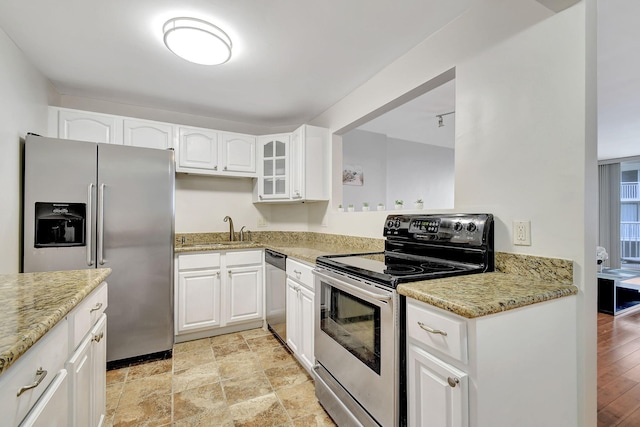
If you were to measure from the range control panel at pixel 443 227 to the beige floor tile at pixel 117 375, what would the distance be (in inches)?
86.4

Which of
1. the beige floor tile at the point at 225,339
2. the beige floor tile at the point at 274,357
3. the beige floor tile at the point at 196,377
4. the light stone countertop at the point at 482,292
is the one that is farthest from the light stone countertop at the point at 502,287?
the beige floor tile at the point at 225,339

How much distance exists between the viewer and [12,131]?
1850 mm

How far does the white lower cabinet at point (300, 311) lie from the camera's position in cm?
200

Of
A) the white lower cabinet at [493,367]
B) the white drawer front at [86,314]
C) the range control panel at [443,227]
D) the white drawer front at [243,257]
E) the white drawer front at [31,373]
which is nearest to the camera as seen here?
the white drawer front at [31,373]

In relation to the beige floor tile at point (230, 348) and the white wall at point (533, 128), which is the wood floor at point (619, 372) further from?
the beige floor tile at point (230, 348)

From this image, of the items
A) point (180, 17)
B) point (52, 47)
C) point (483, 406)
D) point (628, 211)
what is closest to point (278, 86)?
point (180, 17)

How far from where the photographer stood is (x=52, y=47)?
195cm

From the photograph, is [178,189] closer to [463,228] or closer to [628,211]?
[463,228]

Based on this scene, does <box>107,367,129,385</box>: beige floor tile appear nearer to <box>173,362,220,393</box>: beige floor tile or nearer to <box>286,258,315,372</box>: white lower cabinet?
<box>173,362,220,393</box>: beige floor tile

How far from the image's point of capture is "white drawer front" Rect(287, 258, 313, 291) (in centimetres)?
200

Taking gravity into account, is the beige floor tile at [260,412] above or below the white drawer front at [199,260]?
below

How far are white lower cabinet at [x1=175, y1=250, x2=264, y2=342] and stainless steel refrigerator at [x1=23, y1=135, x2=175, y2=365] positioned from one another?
229mm

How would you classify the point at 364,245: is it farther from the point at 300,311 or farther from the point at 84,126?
the point at 84,126

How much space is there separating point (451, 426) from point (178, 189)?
314 cm
